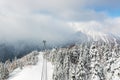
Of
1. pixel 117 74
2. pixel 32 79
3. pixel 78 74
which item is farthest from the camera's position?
pixel 32 79

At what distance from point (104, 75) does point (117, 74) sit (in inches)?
833

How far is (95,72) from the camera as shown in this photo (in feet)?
170

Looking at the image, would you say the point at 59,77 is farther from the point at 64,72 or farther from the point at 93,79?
the point at 93,79

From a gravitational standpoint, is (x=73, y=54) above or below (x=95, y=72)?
above

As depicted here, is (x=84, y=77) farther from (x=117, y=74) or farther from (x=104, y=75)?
(x=117, y=74)

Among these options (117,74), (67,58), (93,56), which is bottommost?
(117,74)

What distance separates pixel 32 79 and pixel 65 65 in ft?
284

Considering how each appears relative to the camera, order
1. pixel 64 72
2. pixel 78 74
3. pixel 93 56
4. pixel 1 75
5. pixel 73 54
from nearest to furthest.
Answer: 1. pixel 93 56
2. pixel 78 74
3. pixel 64 72
4. pixel 73 54
5. pixel 1 75

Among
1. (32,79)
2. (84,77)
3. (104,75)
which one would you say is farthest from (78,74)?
(32,79)

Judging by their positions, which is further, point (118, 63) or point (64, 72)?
point (64, 72)

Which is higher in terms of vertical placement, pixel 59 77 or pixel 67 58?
pixel 67 58

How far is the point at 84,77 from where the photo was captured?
198 feet

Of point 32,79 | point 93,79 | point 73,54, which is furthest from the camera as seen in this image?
point 32,79

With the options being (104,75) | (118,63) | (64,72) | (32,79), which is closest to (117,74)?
(118,63)
